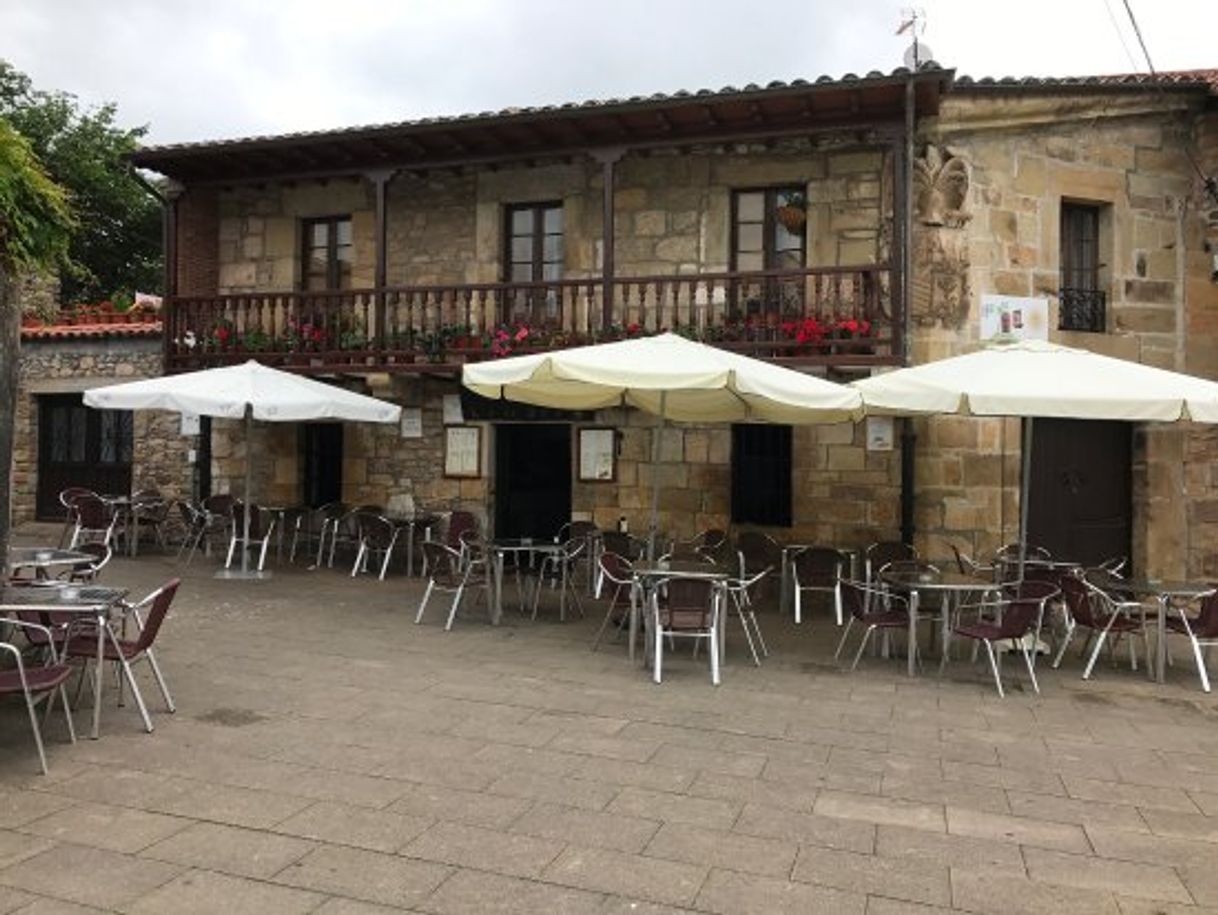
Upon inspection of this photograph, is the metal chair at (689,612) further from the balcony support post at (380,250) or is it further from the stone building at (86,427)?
the stone building at (86,427)

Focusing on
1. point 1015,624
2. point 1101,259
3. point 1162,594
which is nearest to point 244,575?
point 1015,624

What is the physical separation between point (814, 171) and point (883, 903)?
334 inches

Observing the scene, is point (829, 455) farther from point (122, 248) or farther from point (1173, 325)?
point (122, 248)

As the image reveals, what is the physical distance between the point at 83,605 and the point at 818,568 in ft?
19.9

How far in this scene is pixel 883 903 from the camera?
3.20 meters

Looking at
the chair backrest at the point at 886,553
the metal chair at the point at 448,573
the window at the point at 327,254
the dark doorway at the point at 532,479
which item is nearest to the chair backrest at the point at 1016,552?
the chair backrest at the point at 886,553

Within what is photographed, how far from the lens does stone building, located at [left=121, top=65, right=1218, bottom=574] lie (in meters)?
9.67

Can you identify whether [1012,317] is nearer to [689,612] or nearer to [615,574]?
[615,574]

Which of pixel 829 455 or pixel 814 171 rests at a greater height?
pixel 814 171

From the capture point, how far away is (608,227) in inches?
397

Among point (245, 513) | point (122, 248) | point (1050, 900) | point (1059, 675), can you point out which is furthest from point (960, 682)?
point (122, 248)

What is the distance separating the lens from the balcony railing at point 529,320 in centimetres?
951

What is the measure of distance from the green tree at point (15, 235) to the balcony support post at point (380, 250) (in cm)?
573

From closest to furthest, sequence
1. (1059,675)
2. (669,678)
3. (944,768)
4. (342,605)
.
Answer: (944,768)
(669,678)
(1059,675)
(342,605)
